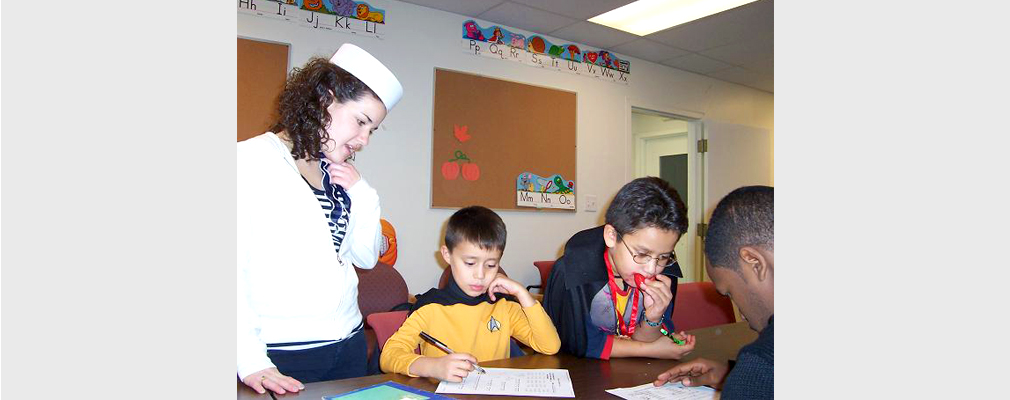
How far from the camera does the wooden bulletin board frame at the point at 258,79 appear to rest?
339cm

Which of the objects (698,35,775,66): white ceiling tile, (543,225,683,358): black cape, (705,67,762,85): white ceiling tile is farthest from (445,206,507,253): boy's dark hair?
(705,67,762,85): white ceiling tile

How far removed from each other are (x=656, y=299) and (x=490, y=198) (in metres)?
2.53

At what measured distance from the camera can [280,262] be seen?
1.30 metres

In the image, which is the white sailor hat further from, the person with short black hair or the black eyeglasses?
the person with short black hair

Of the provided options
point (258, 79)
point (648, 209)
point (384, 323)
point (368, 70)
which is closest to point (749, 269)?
point (648, 209)

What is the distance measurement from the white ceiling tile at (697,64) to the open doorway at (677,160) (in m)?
0.45

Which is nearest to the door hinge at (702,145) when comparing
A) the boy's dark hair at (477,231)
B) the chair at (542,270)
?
the chair at (542,270)

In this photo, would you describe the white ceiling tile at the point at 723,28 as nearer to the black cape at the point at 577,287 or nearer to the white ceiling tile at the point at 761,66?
the white ceiling tile at the point at 761,66

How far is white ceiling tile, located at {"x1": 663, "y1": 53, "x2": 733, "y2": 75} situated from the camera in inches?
205

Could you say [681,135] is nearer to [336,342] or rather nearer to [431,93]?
[431,93]

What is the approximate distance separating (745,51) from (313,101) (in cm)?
438

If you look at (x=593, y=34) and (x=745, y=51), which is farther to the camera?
(x=745, y=51)

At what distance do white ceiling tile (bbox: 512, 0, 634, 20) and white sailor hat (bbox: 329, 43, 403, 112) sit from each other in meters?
2.49

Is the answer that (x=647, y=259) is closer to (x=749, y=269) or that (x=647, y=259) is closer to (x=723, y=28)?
(x=749, y=269)
